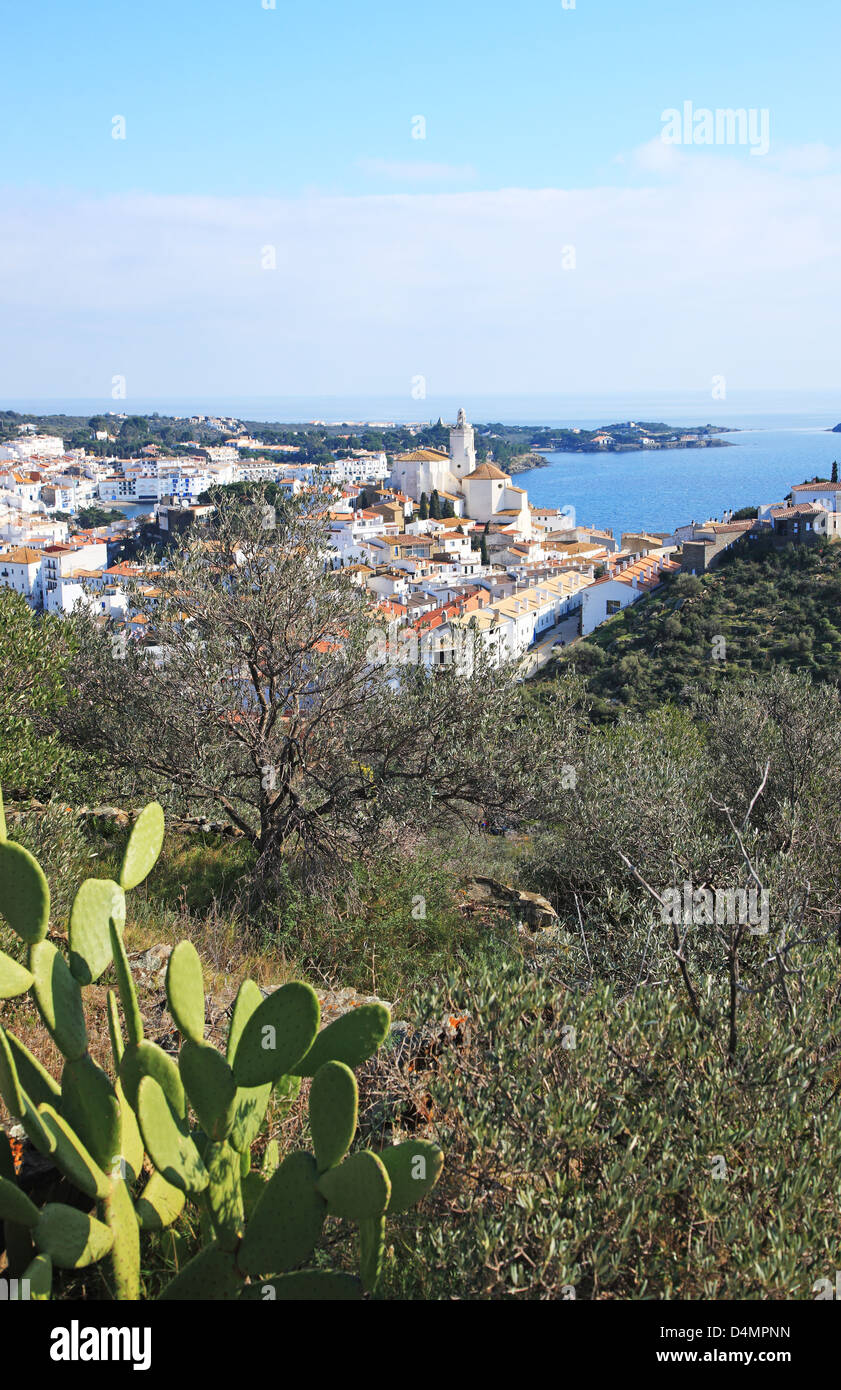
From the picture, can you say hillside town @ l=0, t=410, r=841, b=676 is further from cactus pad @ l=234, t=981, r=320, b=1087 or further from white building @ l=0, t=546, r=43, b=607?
cactus pad @ l=234, t=981, r=320, b=1087

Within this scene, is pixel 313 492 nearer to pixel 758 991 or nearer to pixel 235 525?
pixel 235 525

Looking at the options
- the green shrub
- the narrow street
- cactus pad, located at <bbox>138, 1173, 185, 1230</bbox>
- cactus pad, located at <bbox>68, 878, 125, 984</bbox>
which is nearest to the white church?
the narrow street

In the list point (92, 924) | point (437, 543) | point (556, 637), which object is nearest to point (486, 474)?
point (437, 543)

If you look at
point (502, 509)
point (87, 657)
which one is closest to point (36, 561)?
point (502, 509)

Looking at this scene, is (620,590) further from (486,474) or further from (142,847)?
(142,847)

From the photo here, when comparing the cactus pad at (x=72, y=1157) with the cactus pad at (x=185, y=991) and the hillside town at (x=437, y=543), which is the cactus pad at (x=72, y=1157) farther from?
the hillside town at (x=437, y=543)

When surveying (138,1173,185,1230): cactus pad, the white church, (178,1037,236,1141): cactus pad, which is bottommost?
(138,1173,185,1230): cactus pad

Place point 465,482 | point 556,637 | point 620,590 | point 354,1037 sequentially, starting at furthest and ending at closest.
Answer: point 465,482, point 556,637, point 620,590, point 354,1037
